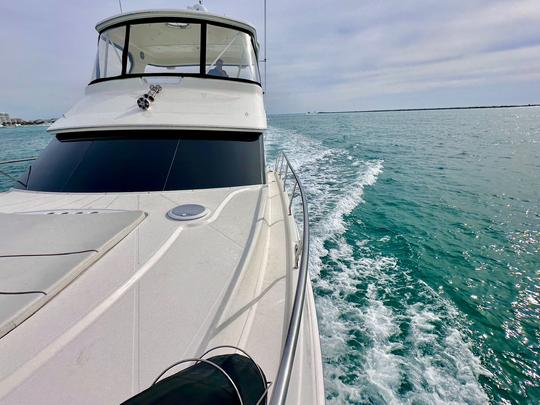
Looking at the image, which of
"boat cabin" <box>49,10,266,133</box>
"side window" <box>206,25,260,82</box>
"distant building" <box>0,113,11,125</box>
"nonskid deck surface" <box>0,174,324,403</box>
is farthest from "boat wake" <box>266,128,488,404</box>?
"distant building" <box>0,113,11,125</box>

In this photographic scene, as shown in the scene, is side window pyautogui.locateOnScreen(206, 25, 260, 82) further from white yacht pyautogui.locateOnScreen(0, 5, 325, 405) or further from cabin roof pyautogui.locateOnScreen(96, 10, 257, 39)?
white yacht pyautogui.locateOnScreen(0, 5, 325, 405)

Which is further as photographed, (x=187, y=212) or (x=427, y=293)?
(x=427, y=293)

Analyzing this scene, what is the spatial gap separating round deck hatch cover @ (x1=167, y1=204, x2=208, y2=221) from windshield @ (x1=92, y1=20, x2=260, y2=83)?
276cm

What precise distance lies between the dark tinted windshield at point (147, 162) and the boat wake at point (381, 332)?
1.96 m

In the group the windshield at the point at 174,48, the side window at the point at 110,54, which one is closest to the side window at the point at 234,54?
the windshield at the point at 174,48

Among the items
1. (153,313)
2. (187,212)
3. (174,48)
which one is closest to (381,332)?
(187,212)

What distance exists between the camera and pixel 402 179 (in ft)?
34.9

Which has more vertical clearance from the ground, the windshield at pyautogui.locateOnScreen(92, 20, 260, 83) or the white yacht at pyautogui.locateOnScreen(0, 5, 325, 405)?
the windshield at pyautogui.locateOnScreen(92, 20, 260, 83)

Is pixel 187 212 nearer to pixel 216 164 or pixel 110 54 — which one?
pixel 216 164

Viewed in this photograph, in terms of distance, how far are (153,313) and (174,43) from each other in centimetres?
624

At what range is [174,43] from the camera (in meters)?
5.98

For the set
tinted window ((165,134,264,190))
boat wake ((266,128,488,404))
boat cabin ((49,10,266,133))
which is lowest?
boat wake ((266,128,488,404))

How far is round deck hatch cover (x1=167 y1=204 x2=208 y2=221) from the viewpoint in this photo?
2.40 metres

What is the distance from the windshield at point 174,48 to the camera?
15.1 ft
